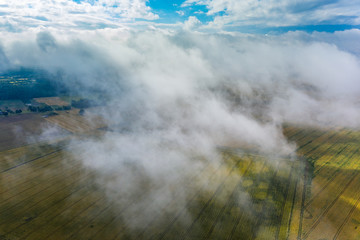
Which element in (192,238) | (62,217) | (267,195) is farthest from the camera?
(267,195)

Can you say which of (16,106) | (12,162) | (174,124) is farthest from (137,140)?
(16,106)

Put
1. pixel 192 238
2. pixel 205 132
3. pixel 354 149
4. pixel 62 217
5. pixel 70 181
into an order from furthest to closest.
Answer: pixel 205 132 → pixel 354 149 → pixel 70 181 → pixel 62 217 → pixel 192 238

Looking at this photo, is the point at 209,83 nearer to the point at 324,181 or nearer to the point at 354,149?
the point at 354,149

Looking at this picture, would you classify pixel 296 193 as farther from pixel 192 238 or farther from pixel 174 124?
pixel 174 124

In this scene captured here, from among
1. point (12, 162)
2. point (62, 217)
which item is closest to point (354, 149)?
point (62, 217)

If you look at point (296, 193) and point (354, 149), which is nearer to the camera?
point (296, 193)

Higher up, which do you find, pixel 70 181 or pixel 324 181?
pixel 324 181
